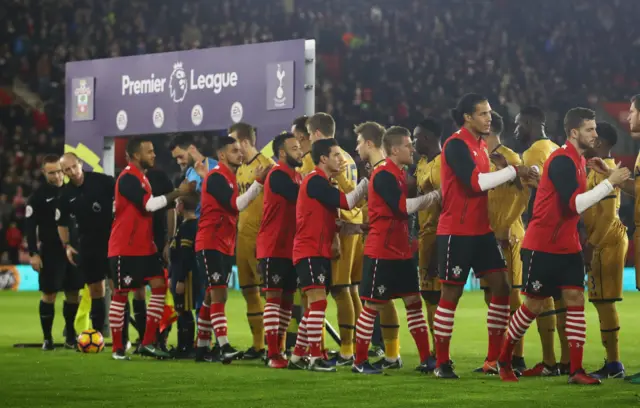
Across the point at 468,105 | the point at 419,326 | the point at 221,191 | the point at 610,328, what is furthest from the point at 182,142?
the point at 610,328

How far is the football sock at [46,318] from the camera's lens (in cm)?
1214

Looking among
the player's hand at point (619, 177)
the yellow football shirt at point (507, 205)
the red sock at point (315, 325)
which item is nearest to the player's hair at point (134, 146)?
the red sock at point (315, 325)

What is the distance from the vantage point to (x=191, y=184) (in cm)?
1034

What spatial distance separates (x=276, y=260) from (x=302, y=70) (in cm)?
239

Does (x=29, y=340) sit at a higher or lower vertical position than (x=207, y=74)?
lower

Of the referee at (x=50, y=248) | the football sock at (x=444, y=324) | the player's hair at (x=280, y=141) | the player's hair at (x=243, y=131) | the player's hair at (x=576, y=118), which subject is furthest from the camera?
the referee at (x=50, y=248)

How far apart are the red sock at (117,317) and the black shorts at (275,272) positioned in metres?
1.54

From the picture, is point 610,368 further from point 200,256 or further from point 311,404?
point 200,256

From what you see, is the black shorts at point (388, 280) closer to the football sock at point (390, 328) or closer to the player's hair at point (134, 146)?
the football sock at point (390, 328)

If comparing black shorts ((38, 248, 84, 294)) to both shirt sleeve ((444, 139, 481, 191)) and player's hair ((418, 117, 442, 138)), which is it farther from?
shirt sleeve ((444, 139, 481, 191))

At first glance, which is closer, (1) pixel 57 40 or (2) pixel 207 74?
(2) pixel 207 74

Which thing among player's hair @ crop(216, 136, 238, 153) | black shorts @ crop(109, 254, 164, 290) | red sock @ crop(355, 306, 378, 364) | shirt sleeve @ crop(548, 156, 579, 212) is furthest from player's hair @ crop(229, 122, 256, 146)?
shirt sleeve @ crop(548, 156, 579, 212)

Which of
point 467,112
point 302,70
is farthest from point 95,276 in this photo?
point 467,112

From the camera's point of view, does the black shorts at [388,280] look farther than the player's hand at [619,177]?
Yes
